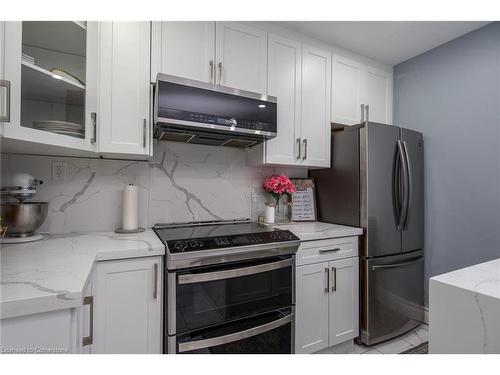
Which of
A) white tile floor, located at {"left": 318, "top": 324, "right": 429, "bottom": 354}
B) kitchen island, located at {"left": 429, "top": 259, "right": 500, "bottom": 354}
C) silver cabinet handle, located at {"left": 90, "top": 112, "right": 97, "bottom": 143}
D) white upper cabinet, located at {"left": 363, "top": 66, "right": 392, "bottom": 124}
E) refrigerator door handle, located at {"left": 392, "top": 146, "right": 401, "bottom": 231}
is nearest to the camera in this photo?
kitchen island, located at {"left": 429, "top": 259, "right": 500, "bottom": 354}

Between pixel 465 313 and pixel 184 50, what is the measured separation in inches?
73.8

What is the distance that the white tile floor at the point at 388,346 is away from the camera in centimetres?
191

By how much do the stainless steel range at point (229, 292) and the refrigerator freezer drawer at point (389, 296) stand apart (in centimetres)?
71

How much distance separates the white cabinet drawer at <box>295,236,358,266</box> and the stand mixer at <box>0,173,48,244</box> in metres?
1.53

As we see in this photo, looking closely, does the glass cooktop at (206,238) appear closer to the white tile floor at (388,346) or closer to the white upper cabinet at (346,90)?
the white tile floor at (388,346)

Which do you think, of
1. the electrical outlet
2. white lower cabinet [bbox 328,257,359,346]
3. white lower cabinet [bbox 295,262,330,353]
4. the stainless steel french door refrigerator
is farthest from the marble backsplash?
white lower cabinet [bbox 328,257,359,346]

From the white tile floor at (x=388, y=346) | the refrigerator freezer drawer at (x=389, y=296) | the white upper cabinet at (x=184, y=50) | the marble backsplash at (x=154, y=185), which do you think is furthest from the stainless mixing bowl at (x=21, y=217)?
the refrigerator freezer drawer at (x=389, y=296)

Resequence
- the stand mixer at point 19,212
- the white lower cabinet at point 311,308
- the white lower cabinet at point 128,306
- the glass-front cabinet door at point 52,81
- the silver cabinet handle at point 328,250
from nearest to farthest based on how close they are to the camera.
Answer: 1. the glass-front cabinet door at point 52,81
2. the white lower cabinet at point 128,306
3. the stand mixer at point 19,212
4. the white lower cabinet at point 311,308
5. the silver cabinet handle at point 328,250

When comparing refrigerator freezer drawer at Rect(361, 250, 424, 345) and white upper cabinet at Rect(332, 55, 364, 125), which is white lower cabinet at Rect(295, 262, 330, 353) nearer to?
refrigerator freezer drawer at Rect(361, 250, 424, 345)

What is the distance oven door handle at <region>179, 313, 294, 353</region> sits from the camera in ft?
4.28

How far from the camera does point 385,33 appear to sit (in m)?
2.11

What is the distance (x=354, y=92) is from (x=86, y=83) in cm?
212
